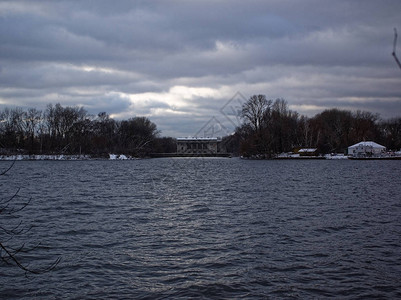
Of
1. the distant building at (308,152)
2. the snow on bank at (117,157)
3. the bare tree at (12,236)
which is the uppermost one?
the distant building at (308,152)

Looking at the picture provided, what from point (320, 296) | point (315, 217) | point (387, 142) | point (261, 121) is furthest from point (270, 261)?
point (387, 142)

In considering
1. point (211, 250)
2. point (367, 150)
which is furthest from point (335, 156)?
point (211, 250)

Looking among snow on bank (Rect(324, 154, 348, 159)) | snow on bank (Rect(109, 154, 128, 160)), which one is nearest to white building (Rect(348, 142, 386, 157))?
snow on bank (Rect(324, 154, 348, 159))

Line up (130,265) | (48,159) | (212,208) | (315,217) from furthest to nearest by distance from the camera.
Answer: (48,159) < (212,208) < (315,217) < (130,265)

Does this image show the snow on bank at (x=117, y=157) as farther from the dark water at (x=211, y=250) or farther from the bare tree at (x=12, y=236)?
the dark water at (x=211, y=250)

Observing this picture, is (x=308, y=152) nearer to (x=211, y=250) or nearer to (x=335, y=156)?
(x=335, y=156)

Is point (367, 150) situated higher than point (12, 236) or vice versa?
point (367, 150)

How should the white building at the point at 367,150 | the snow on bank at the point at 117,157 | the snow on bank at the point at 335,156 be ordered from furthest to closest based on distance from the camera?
1. the snow on bank at the point at 117,157
2. the snow on bank at the point at 335,156
3. the white building at the point at 367,150

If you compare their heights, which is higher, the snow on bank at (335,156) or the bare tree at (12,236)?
the snow on bank at (335,156)

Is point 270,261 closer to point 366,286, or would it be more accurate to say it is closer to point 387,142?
point 366,286

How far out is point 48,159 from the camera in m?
126

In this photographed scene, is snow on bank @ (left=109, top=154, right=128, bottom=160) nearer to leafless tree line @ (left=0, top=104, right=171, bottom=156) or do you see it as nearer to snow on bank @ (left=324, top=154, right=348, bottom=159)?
leafless tree line @ (left=0, top=104, right=171, bottom=156)

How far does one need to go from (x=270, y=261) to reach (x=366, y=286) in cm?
299

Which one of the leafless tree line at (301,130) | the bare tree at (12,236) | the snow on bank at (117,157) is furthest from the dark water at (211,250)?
the snow on bank at (117,157)
